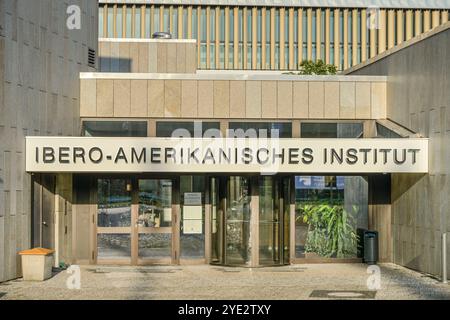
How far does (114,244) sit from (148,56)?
11018mm

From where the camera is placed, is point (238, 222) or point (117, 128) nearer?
point (238, 222)

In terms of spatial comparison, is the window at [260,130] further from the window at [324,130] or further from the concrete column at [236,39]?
the concrete column at [236,39]

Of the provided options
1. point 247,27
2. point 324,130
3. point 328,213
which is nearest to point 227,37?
point 247,27

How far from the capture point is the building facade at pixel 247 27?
292ft

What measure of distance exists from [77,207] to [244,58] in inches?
2527

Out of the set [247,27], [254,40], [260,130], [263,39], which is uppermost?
[247,27]

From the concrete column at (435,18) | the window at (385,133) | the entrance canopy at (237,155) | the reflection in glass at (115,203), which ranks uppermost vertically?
the concrete column at (435,18)

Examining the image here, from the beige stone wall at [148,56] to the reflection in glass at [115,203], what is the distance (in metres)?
9.60

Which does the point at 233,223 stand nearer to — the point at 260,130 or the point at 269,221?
the point at 269,221

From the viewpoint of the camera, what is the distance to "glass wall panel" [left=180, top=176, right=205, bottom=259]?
85.9ft

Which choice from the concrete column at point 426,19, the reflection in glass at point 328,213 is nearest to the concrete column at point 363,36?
the concrete column at point 426,19

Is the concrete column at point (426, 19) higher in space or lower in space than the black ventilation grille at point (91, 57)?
higher

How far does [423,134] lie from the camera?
24.0m

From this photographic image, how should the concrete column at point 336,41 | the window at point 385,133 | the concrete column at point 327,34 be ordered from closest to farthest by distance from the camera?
the window at point 385,133 < the concrete column at point 336,41 < the concrete column at point 327,34
